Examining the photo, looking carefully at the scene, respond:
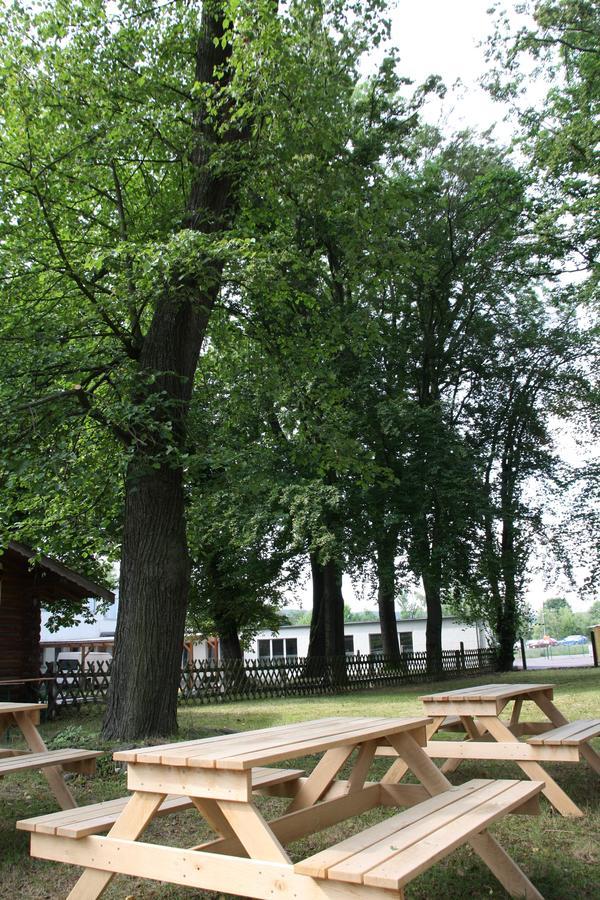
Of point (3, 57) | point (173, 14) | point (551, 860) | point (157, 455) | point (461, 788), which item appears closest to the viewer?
point (461, 788)

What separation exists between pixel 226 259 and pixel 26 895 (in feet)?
23.0

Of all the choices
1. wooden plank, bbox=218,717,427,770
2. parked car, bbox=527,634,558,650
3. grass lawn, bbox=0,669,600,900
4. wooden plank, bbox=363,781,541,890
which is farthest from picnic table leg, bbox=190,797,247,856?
parked car, bbox=527,634,558,650

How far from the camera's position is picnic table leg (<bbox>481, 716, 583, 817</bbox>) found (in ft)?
16.9

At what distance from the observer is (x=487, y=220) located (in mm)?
23312

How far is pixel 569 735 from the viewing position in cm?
533

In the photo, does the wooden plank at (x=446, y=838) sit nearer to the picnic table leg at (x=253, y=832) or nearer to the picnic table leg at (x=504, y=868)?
the picnic table leg at (x=504, y=868)

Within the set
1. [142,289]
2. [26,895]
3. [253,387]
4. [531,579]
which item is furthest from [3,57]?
[531,579]

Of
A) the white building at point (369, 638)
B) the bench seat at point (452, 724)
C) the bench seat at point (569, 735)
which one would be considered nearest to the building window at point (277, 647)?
the white building at point (369, 638)

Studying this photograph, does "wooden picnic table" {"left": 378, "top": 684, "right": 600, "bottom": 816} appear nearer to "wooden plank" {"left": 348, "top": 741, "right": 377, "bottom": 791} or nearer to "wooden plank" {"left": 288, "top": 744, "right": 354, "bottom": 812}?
"wooden plank" {"left": 348, "top": 741, "right": 377, "bottom": 791}

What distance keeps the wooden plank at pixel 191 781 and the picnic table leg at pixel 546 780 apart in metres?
3.06

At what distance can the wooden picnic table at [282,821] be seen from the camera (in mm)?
2672

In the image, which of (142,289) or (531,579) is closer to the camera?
(142,289)

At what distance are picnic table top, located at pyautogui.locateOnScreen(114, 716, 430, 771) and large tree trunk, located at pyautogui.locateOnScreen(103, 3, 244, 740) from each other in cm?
Result: 453

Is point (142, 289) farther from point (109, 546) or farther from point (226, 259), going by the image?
point (109, 546)
